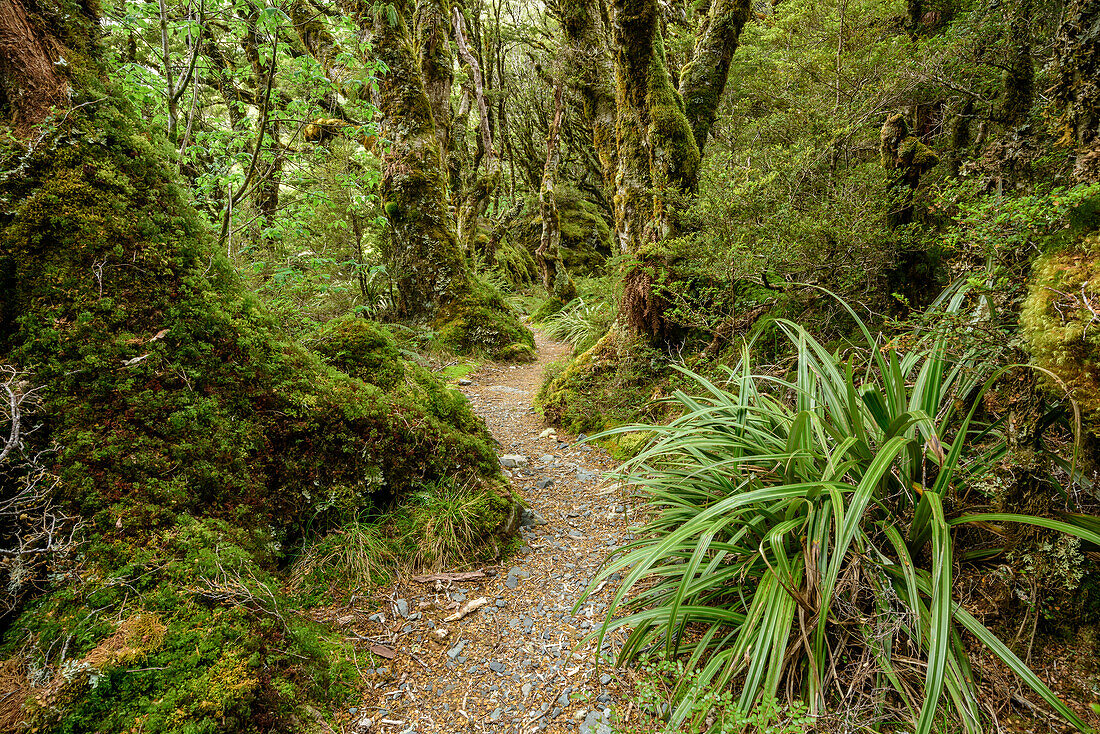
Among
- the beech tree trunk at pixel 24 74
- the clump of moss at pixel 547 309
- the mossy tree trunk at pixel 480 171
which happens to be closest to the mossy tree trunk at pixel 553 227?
the clump of moss at pixel 547 309

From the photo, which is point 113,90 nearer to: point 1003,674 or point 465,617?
point 465,617

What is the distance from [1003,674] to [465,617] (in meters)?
2.33

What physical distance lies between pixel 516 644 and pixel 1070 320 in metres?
2.67

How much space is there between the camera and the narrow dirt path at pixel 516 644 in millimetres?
2008

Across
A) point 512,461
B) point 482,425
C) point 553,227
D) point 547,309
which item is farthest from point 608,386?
point 553,227

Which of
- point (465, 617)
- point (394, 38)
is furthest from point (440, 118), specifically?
point (465, 617)

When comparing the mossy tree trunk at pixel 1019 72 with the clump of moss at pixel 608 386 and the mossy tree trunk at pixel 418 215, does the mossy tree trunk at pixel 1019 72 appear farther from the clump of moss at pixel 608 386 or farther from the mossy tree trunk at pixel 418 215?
the mossy tree trunk at pixel 418 215

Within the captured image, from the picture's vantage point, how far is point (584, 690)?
A: 2.08 m

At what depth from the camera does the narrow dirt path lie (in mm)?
2008

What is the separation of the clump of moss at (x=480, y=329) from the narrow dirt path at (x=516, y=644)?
4.61m

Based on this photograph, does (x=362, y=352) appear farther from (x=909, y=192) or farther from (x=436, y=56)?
(x=436, y=56)

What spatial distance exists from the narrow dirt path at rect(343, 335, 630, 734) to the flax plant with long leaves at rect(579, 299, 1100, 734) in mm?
305

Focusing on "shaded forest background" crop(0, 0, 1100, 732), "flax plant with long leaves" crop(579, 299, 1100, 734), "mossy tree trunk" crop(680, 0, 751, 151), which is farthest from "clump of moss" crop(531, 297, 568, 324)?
"flax plant with long leaves" crop(579, 299, 1100, 734)

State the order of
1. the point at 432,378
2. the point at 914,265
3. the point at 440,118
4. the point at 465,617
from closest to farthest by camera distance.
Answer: the point at 465,617
the point at 914,265
the point at 432,378
the point at 440,118
